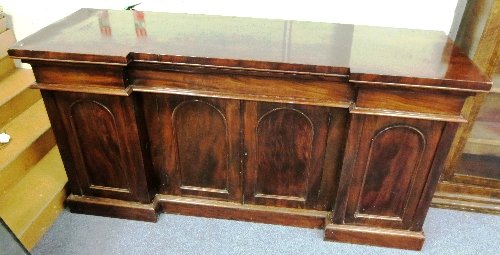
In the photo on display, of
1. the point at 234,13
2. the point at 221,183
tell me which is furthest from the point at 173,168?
the point at 234,13

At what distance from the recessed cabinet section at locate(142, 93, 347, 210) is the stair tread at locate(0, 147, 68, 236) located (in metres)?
0.54

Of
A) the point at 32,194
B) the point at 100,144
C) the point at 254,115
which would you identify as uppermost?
the point at 254,115

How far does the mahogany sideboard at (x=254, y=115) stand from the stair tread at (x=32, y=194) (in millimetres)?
110

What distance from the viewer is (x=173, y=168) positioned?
1.78 meters

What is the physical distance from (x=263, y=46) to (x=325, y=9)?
521mm

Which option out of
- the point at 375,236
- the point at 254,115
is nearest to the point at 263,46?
the point at 254,115

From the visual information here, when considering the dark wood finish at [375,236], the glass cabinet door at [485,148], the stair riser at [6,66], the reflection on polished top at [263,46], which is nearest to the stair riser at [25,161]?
the stair riser at [6,66]

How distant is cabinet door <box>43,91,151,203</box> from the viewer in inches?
61.9

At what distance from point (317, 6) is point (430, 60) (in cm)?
63

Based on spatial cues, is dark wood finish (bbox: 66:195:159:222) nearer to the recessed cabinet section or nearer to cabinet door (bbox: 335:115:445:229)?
the recessed cabinet section

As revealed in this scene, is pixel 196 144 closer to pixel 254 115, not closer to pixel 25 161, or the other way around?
pixel 254 115

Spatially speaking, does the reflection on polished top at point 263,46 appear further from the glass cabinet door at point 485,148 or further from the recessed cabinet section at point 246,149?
the glass cabinet door at point 485,148

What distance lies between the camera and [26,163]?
1947 mm

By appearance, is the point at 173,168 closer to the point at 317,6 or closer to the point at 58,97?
the point at 58,97
